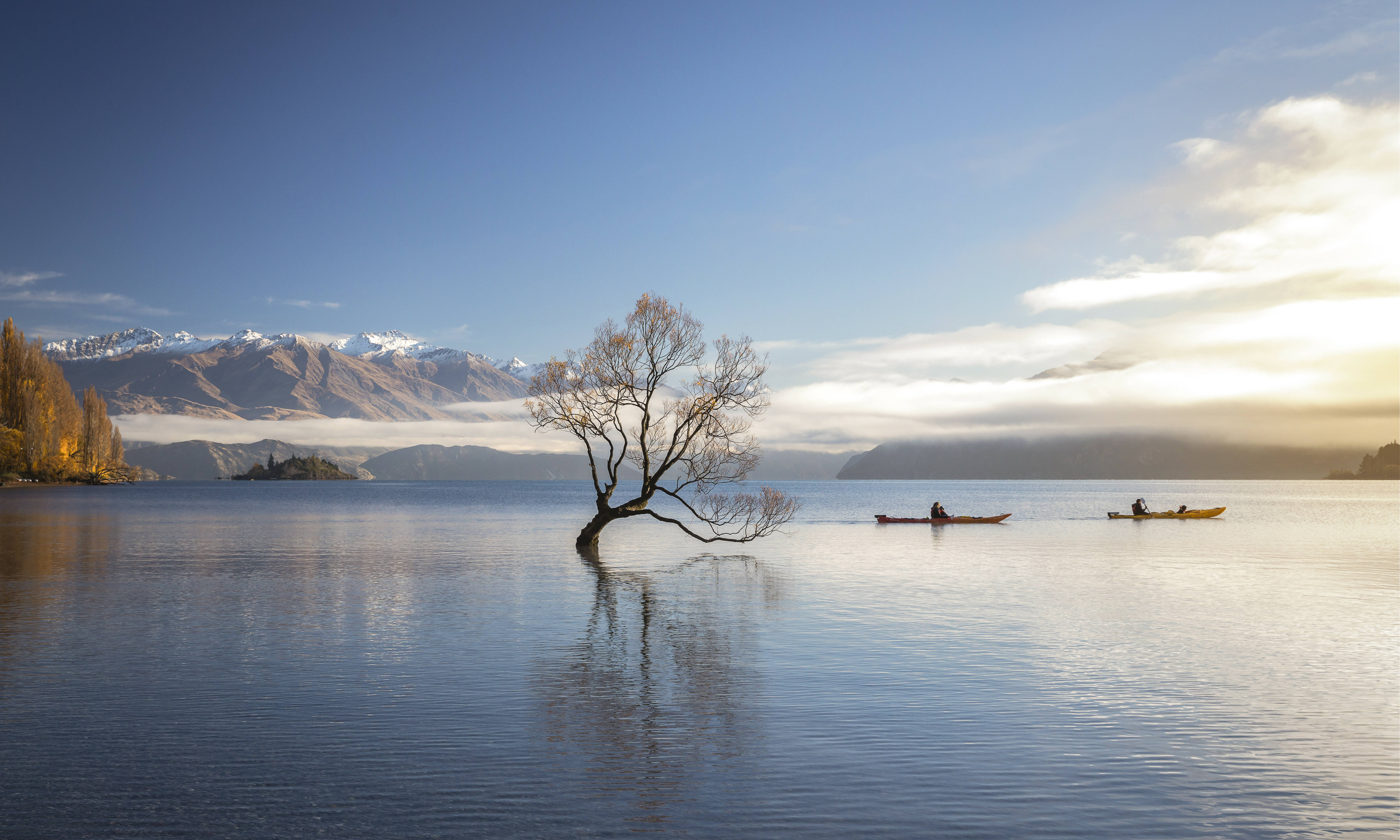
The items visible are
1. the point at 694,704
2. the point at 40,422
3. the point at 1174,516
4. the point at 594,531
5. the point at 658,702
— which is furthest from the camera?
the point at 40,422

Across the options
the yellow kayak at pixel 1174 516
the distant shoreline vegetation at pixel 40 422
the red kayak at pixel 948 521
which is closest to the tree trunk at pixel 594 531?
the red kayak at pixel 948 521

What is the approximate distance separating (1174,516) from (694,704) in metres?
91.9

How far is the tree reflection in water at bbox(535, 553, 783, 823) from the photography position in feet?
41.2

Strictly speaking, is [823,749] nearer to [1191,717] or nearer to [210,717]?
[1191,717]

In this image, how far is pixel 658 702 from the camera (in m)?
17.2

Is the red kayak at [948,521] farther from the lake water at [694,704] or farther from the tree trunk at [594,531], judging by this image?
the lake water at [694,704]

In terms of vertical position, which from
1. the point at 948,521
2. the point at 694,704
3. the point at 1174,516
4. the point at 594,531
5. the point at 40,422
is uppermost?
the point at 40,422

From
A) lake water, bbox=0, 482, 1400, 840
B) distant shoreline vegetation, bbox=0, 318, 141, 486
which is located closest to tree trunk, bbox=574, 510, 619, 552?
lake water, bbox=0, 482, 1400, 840

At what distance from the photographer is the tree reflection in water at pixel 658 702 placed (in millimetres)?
12570

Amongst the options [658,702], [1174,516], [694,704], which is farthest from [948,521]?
[658,702]

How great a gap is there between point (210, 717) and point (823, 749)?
11.7m

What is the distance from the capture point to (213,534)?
6844 cm

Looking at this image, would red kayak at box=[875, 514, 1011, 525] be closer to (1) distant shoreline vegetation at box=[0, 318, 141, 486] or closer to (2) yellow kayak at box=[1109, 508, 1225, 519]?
(2) yellow kayak at box=[1109, 508, 1225, 519]

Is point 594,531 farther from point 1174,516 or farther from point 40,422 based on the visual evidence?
point 40,422
